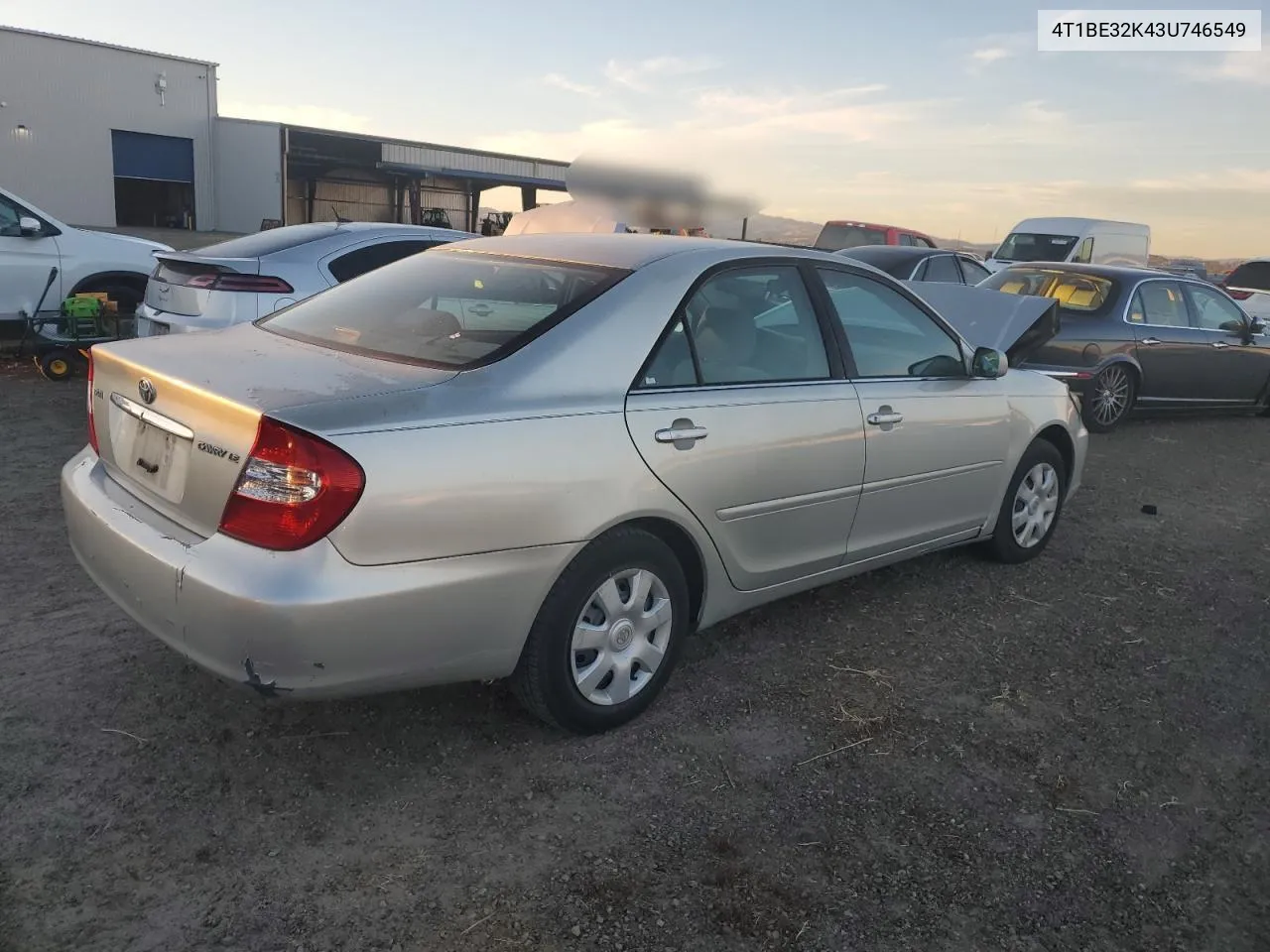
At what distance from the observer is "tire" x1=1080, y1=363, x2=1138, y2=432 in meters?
8.95

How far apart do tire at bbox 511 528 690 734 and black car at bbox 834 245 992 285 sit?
859cm

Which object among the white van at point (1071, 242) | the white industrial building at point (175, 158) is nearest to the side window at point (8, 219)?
the white van at point (1071, 242)

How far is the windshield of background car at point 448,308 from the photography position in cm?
304

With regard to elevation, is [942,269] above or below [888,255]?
below

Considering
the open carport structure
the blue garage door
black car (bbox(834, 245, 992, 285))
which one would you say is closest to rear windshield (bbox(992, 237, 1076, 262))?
black car (bbox(834, 245, 992, 285))

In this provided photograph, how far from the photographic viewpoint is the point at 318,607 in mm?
2410

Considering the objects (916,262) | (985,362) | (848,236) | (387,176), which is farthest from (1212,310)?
(387,176)

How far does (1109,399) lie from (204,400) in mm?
8570

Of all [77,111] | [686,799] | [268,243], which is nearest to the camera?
[686,799]

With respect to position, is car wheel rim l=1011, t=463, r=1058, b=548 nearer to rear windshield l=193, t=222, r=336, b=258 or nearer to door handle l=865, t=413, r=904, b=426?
door handle l=865, t=413, r=904, b=426

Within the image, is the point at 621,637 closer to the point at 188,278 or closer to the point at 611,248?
the point at 611,248

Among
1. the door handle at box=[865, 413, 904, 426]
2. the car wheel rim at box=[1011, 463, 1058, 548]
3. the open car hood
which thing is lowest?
the car wheel rim at box=[1011, 463, 1058, 548]

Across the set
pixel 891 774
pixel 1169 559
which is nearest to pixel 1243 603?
pixel 1169 559

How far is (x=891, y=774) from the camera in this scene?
3061mm
